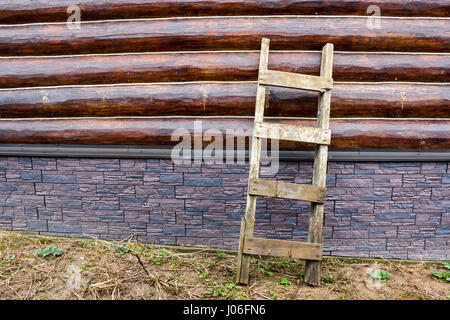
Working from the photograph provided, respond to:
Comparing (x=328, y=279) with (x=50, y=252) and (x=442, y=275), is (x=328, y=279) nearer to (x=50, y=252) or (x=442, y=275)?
(x=442, y=275)

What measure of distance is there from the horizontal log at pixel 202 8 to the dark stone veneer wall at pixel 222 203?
157 cm

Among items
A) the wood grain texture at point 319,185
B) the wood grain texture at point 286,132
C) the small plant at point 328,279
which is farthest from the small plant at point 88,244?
the small plant at point 328,279

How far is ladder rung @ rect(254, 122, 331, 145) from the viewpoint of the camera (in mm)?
2803

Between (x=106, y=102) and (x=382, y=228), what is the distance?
327 centimetres

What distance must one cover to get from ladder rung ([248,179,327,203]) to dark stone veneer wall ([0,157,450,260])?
48cm

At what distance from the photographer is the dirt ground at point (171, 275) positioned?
107 inches

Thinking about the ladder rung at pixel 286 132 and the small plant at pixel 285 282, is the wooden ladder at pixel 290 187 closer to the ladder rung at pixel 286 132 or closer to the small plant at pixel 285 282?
the ladder rung at pixel 286 132

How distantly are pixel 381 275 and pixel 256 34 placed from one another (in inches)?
108

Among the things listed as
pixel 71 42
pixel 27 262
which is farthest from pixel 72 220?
pixel 71 42

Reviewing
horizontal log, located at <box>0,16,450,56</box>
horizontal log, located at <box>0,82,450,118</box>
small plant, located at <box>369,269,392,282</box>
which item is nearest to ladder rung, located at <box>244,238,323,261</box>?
small plant, located at <box>369,269,392,282</box>

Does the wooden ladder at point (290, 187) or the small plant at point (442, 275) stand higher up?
the wooden ladder at point (290, 187)

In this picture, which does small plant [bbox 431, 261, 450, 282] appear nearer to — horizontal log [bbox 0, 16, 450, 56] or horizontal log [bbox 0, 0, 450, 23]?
horizontal log [bbox 0, 16, 450, 56]

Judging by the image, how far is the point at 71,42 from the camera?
3348mm

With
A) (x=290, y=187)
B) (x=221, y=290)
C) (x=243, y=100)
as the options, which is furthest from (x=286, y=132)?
(x=221, y=290)
